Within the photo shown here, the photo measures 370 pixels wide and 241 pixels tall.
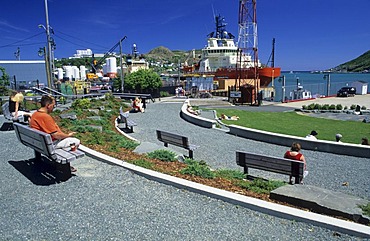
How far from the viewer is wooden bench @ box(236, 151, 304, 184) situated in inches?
244

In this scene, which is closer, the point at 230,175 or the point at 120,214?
the point at 120,214

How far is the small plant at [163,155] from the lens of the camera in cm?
695

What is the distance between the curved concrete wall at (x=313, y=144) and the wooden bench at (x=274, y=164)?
15.7ft

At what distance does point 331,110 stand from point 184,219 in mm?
26744

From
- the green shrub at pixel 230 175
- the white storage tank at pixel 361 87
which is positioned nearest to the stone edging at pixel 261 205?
the green shrub at pixel 230 175

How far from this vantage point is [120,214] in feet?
13.9

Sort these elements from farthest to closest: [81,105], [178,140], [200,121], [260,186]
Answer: [81,105], [200,121], [178,140], [260,186]

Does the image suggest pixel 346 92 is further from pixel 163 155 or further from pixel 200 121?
pixel 163 155

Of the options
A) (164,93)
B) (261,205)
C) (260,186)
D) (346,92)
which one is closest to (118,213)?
(261,205)

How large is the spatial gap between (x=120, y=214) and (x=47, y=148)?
1.84m

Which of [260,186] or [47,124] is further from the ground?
[47,124]

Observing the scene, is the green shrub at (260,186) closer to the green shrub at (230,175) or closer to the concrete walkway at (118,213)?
the green shrub at (230,175)

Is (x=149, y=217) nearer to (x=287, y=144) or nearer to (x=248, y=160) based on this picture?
(x=248, y=160)

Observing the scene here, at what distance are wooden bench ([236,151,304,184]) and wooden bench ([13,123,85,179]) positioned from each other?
3550mm
